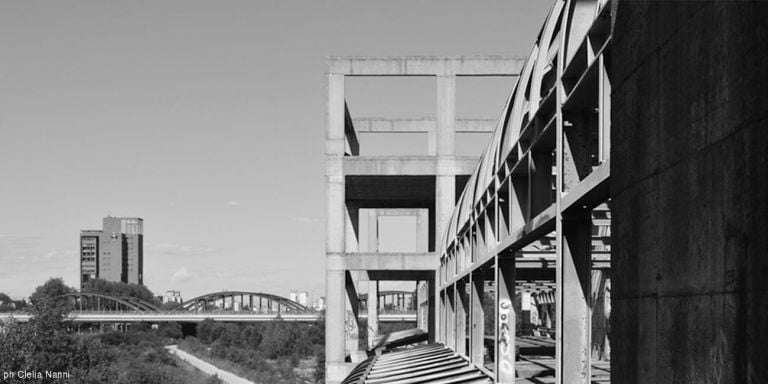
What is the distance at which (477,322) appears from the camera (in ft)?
60.0

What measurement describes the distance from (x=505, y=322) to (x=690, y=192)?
991 centimetres

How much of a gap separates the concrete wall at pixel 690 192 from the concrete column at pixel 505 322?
7838mm

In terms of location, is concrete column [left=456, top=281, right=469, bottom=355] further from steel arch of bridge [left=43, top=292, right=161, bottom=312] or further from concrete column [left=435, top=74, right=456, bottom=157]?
steel arch of bridge [left=43, top=292, right=161, bottom=312]

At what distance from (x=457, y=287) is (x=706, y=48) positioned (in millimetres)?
20410

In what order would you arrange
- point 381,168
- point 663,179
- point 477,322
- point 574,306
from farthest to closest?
point 381,168 < point 477,322 < point 574,306 < point 663,179

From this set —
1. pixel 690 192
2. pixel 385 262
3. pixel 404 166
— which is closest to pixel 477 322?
pixel 690 192

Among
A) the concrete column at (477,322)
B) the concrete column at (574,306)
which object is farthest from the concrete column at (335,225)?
the concrete column at (574,306)

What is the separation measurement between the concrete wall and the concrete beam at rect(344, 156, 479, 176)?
29.2 m

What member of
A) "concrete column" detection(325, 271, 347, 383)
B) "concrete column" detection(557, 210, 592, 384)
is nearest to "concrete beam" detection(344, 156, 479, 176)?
"concrete column" detection(325, 271, 347, 383)

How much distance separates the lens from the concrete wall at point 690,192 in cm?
406

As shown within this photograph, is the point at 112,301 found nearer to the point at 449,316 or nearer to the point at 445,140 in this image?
the point at 445,140

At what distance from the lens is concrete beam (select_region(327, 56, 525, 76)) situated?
35812 mm

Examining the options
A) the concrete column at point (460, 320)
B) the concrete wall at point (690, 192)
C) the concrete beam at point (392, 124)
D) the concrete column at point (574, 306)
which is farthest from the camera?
the concrete beam at point (392, 124)

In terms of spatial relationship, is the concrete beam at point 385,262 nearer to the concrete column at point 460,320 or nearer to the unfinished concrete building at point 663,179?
the concrete column at point 460,320
